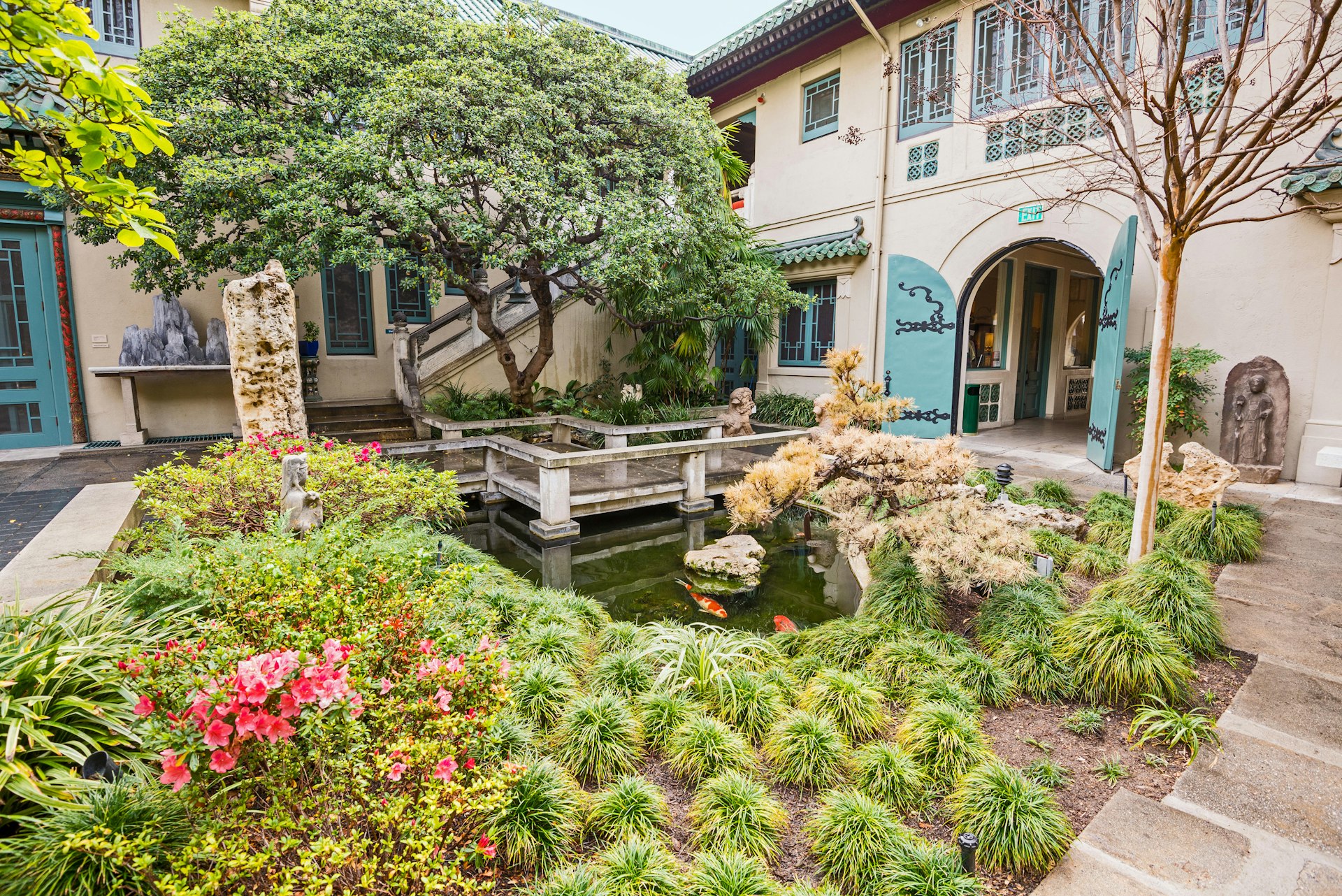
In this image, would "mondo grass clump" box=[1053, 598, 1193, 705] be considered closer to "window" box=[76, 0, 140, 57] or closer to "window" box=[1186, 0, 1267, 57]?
"window" box=[1186, 0, 1267, 57]

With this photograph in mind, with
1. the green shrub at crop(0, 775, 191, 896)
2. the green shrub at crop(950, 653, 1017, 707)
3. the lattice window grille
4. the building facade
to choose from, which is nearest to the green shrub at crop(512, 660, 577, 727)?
the green shrub at crop(0, 775, 191, 896)

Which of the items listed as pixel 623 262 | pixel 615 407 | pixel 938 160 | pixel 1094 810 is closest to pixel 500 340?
pixel 615 407

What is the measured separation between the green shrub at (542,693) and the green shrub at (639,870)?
1.02m

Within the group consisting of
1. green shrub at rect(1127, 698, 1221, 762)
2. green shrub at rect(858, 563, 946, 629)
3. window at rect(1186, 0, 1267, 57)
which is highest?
window at rect(1186, 0, 1267, 57)

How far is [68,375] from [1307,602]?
13895 millimetres

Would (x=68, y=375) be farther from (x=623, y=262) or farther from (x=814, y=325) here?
(x=814, y=325)

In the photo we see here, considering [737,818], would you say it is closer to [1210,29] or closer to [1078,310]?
[1210,29]

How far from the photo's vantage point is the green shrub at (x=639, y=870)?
231 cm

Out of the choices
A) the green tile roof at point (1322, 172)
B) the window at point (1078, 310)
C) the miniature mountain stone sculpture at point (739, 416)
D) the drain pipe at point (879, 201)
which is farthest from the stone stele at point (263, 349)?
the window at point (1078, 310)

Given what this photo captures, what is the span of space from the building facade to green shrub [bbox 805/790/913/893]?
20.7ft

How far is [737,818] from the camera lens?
2.73m

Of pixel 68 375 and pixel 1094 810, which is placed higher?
pixel 68 375

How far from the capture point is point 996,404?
11617 mm

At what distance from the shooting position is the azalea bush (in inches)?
177
